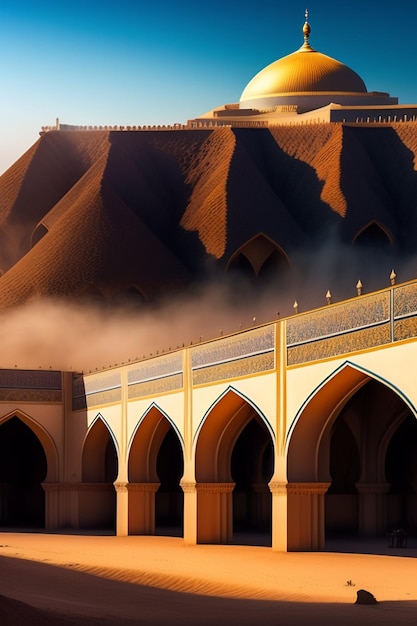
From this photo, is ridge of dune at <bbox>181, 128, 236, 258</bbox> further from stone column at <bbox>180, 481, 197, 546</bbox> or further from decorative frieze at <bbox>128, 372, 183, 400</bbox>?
stone column at <bbox>180, 481, 197, 546</bbox>

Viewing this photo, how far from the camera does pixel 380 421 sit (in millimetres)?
25219

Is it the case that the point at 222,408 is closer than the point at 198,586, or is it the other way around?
the point at 198,586

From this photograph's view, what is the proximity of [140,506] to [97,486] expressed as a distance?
9.35 feet

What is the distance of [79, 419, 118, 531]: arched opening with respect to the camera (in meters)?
28.7

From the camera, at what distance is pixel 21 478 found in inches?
1325

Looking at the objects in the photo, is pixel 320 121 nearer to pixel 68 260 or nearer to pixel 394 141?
pixel 394 141

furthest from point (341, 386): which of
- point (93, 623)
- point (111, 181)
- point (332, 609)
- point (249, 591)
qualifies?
point (111, 181)

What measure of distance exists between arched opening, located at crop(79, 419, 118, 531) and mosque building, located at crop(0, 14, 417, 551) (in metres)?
0.04

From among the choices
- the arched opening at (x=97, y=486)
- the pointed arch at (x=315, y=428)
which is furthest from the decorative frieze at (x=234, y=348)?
the arched opening at (x=97, y=486)

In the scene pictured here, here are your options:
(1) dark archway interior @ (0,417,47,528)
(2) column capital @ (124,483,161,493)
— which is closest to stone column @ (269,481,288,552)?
(2) column capital @ (124,483,161,493)

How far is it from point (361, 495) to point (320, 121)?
22857mm

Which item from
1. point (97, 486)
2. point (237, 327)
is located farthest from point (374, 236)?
point (97, 486)

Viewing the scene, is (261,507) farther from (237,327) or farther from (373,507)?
(237,327)

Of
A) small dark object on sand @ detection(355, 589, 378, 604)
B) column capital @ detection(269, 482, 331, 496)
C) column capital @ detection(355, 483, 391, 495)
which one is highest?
column capital @ detection(269, 482, 331, 496)
